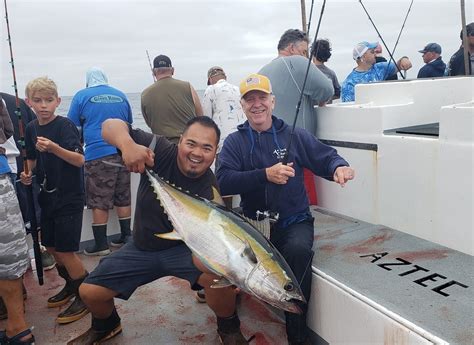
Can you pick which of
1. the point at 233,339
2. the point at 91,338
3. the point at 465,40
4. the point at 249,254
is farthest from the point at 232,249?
the point at 465,40

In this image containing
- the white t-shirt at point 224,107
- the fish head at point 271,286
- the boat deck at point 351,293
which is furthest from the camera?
the white t-shirt at point 224,107

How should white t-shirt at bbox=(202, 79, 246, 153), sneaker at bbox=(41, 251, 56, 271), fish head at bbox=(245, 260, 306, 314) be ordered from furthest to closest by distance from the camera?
white t-shirt at bbox=(202, 79, 246, 153)
sneaker at bbox=(41, 251, 56, 271)
fish head at bbox=(245, 260, 306, 314)

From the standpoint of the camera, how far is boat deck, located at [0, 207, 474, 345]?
2.07 metres

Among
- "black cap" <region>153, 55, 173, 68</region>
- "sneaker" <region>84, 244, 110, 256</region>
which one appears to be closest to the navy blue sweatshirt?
"sneaker" <region>84, 244, 110, 256</region>

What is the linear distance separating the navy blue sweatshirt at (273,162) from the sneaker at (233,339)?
0.80 m

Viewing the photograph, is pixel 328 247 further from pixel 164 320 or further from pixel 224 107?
pixel 224 107

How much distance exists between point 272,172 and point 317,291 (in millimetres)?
769

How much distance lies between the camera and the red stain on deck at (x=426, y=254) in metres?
2.68

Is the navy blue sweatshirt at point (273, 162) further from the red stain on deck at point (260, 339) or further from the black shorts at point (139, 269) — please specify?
the red stain on deck at point (260, 339)

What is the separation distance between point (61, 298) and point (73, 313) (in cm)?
32

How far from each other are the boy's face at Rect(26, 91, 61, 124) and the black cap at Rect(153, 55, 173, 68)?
72.3 inches

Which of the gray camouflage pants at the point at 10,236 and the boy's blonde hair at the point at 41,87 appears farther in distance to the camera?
the boy's blonde hair at the point at 41,87

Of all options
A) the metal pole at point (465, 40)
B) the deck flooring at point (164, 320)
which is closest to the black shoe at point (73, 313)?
the deck flooring at point (164, 320)

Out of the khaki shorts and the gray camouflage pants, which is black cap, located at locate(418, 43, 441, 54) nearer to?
the khaki shorts
